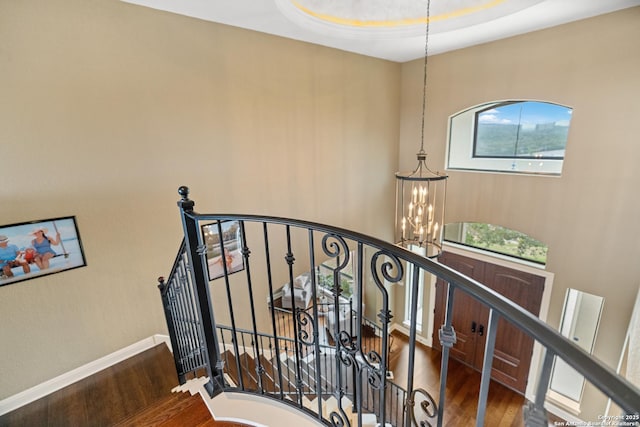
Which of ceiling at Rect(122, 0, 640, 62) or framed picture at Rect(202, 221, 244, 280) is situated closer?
ceiling at Rect(122, 0, 640, 62)

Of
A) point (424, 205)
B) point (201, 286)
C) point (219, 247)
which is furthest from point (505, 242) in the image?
point (201, 286)

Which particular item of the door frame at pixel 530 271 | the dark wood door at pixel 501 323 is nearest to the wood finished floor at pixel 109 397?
the dark wood door at pixel 501 323

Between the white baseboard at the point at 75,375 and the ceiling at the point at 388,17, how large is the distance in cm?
327

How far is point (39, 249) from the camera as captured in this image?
2.47 m

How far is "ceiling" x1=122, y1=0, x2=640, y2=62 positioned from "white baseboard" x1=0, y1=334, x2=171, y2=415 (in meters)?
3.27

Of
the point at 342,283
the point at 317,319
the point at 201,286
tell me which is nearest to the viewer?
the point at 317,319

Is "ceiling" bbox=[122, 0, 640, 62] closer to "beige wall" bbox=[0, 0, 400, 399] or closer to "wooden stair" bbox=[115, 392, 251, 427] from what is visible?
"beige wall" bbox=[0, 0, 400, 399]

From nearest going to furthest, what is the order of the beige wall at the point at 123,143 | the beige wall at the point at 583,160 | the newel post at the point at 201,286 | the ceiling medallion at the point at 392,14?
the newel post at the point at 201,286, the beige wall at the point at 123,143, the ceiling medallion at the point at 392,14, the beige wall at the point at 583,160

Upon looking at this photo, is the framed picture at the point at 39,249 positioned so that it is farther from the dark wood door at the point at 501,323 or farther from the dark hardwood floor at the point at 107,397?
the dark wood door at the point at 501,323

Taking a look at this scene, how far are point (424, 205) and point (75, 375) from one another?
3693 mm

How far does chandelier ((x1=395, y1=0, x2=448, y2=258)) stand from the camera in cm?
305

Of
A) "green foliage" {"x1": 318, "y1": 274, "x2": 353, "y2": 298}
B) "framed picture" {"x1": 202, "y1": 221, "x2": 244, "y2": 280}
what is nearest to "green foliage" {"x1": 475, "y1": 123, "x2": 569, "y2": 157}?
"framed picture" {"x1": 202, "y1": 221, "x2": 244, "y2": 280}

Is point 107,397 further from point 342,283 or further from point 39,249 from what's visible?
point 342,283

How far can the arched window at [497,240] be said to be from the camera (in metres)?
4.47
